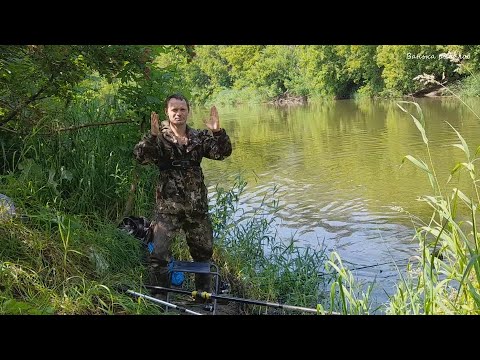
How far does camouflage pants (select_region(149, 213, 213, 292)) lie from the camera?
3947 mm

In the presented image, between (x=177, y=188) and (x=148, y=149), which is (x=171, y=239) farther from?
(x=148, y=149)

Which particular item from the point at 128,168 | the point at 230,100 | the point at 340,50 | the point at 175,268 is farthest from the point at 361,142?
the point at 230,100

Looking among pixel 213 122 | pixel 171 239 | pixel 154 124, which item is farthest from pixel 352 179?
pixel 154 124

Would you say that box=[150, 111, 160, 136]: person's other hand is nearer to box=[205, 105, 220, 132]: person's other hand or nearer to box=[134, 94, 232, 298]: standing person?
box=[134, 94, 232, 298]: standing person

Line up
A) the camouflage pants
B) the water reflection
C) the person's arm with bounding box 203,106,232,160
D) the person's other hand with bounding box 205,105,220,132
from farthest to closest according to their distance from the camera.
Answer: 1. the water reflection
2. the camouflage pants
3. the person's arm with bounding box 203,106,232,160
4. the person's other hand with bounding box 205,105,220,132

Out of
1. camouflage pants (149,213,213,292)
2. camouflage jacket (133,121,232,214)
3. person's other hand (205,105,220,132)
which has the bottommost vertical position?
camouflage pants (149,213,213,292)

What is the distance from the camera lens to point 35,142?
4.93 metres

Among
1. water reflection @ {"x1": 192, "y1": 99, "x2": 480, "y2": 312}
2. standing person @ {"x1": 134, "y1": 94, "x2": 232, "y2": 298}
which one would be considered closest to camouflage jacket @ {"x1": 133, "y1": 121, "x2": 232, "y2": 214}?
standing person @ {"x1": 134, "y1": 94, "x2": 232, "y2": 298}

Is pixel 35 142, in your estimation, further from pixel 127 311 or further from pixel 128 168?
pixel 127 311

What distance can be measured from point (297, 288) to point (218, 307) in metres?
1.05

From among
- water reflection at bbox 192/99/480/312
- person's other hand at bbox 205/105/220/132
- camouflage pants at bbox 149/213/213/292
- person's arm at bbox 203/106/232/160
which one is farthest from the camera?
Result: water reflection at bbox 192/99/480/312

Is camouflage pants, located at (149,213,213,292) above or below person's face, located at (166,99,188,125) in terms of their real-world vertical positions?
below

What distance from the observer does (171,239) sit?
398cm

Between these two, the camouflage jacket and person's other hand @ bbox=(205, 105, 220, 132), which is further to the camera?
the camouflage jacket
